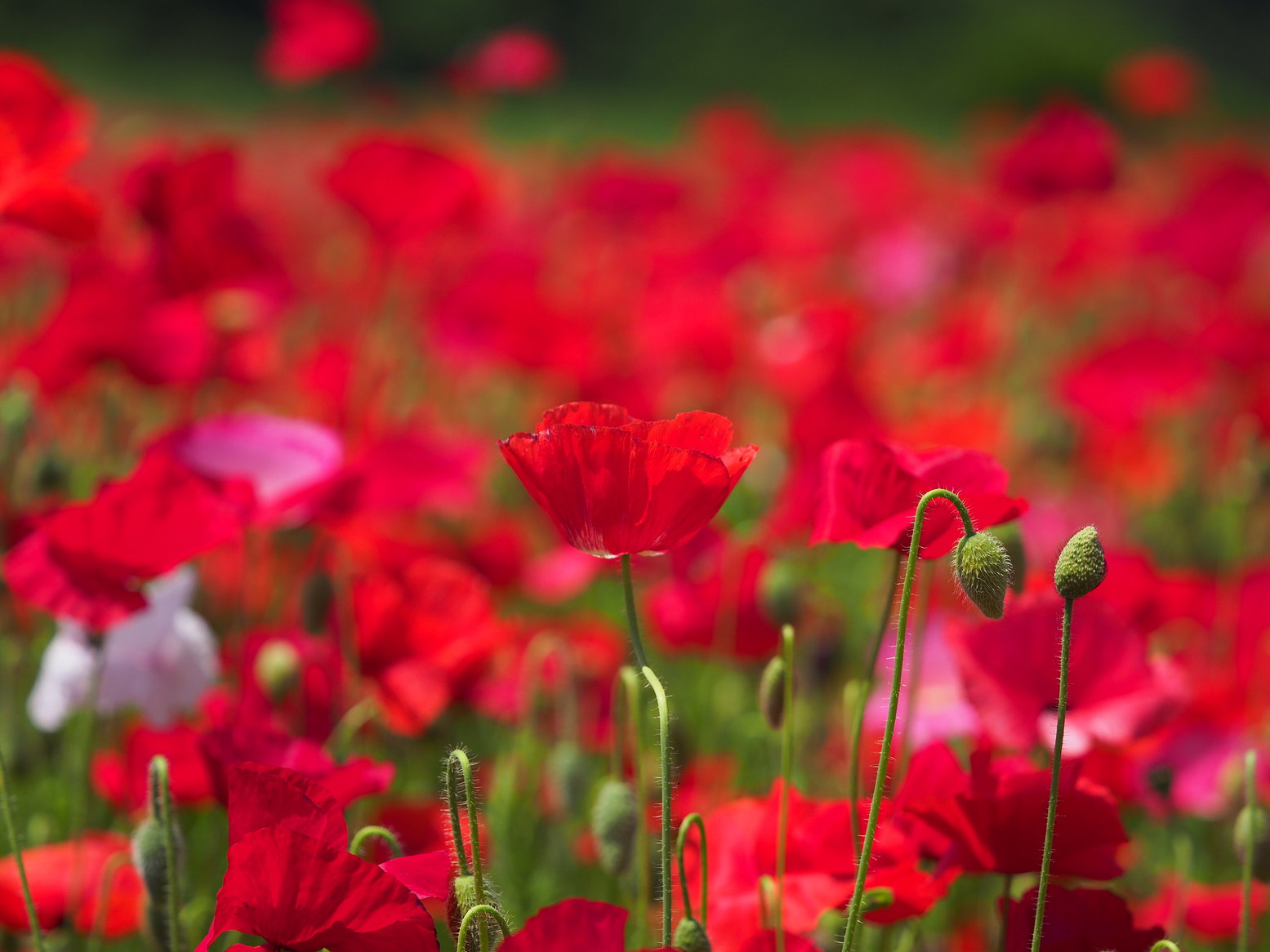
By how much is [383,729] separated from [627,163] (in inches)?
A: 99.9

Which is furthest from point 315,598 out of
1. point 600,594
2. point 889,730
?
point 600,594

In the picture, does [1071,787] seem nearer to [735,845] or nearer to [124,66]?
[735,845]

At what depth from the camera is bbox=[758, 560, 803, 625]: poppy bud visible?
1.39 meters

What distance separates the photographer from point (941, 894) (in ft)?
2.92

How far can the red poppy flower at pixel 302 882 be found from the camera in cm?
74

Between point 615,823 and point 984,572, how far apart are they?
356 mm

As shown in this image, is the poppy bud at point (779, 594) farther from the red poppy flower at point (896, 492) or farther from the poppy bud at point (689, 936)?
the poppy bud at point (689, 936)

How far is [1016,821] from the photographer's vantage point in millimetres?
892

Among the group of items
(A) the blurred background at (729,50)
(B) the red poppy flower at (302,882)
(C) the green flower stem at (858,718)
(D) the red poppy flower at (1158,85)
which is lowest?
(B) the red poppy flower at (302,882)

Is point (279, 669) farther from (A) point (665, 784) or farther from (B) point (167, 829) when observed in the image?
(A) point (665, 784)

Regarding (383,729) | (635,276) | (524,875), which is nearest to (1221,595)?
(524,875)

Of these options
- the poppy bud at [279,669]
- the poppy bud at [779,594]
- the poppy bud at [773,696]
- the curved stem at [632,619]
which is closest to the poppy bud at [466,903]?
the curved stem at [632,619]

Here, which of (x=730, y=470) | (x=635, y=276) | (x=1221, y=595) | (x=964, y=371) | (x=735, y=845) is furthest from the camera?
(x=635, y=276)

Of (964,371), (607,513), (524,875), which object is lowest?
(524,875)
